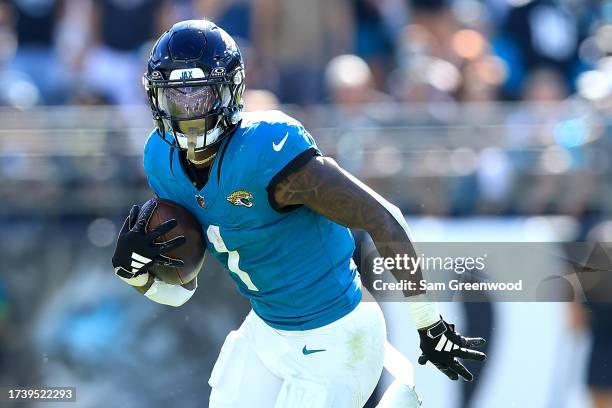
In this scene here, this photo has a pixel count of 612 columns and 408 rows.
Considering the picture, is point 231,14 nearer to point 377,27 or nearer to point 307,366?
point 377,27

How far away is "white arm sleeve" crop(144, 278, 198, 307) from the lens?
4.21 meters

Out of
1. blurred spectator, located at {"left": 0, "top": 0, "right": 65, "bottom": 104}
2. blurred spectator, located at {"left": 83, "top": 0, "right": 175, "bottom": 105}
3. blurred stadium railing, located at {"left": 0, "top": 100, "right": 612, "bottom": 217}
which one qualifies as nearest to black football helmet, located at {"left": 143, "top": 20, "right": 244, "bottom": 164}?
blurred stadium railing, located at {"left": 0, "top": 100, "right": 612, "bottom": 217}

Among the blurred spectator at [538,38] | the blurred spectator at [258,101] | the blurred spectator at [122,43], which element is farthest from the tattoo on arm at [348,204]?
the blurred spectator at [538,38]

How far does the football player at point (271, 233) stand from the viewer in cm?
383

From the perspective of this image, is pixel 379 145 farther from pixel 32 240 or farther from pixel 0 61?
pixel 0 61

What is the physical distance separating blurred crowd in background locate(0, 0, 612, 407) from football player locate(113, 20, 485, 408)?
79.3 inches

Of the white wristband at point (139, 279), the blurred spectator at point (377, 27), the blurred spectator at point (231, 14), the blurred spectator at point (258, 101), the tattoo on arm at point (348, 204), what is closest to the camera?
the tattoo on arm at point (348, 204)

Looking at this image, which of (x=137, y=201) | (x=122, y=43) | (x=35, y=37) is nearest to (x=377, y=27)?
(x=122, y=43)

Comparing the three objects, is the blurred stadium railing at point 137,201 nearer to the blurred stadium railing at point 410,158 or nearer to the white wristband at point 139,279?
the blurred stadium railing at point 410,158

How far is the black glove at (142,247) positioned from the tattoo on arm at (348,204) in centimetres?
46

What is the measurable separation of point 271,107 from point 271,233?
11.4 feet

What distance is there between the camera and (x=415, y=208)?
6.39 metres

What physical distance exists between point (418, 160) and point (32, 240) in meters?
2.29

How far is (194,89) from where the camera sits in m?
3.92
